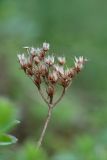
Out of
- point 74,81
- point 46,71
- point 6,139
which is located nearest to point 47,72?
point 46,71

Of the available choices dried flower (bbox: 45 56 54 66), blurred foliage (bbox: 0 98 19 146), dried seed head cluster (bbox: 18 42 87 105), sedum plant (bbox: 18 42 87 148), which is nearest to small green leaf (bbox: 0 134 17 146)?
blurred foliage (bbox: 0 98 19 146)

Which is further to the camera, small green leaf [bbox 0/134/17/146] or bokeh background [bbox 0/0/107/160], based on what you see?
bokeh background [bbox 0/0/107/160]

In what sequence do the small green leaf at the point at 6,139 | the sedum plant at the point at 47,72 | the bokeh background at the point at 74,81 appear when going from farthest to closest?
the bokeh background at the point at 74,81 < the sedum plant at the point at 47,72 < the small green leaf at the point at 6,139

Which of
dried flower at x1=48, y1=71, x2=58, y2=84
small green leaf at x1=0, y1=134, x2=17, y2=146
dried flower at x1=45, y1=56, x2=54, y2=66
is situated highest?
dried flower at x1=45, y1=56, x2=54, y2=66

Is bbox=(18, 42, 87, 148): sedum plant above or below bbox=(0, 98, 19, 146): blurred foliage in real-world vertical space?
above

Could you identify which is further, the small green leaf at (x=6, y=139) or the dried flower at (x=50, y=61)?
the dried flower at (x=50, y=61)

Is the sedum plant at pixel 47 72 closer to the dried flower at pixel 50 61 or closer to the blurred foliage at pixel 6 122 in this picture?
the dried flower at pixel 50 61

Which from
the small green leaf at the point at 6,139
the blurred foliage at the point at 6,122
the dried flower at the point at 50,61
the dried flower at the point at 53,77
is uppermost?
the dried flower at the point at 50,61

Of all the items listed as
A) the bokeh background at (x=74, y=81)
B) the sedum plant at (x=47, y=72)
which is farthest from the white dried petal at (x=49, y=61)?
the bokeh background at (x=74, y=81)

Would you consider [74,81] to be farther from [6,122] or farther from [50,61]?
[50,61]

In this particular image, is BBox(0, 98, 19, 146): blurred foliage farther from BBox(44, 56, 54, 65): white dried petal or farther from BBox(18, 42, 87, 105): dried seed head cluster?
BBox(44, 56, 54, 65): white dried petal
